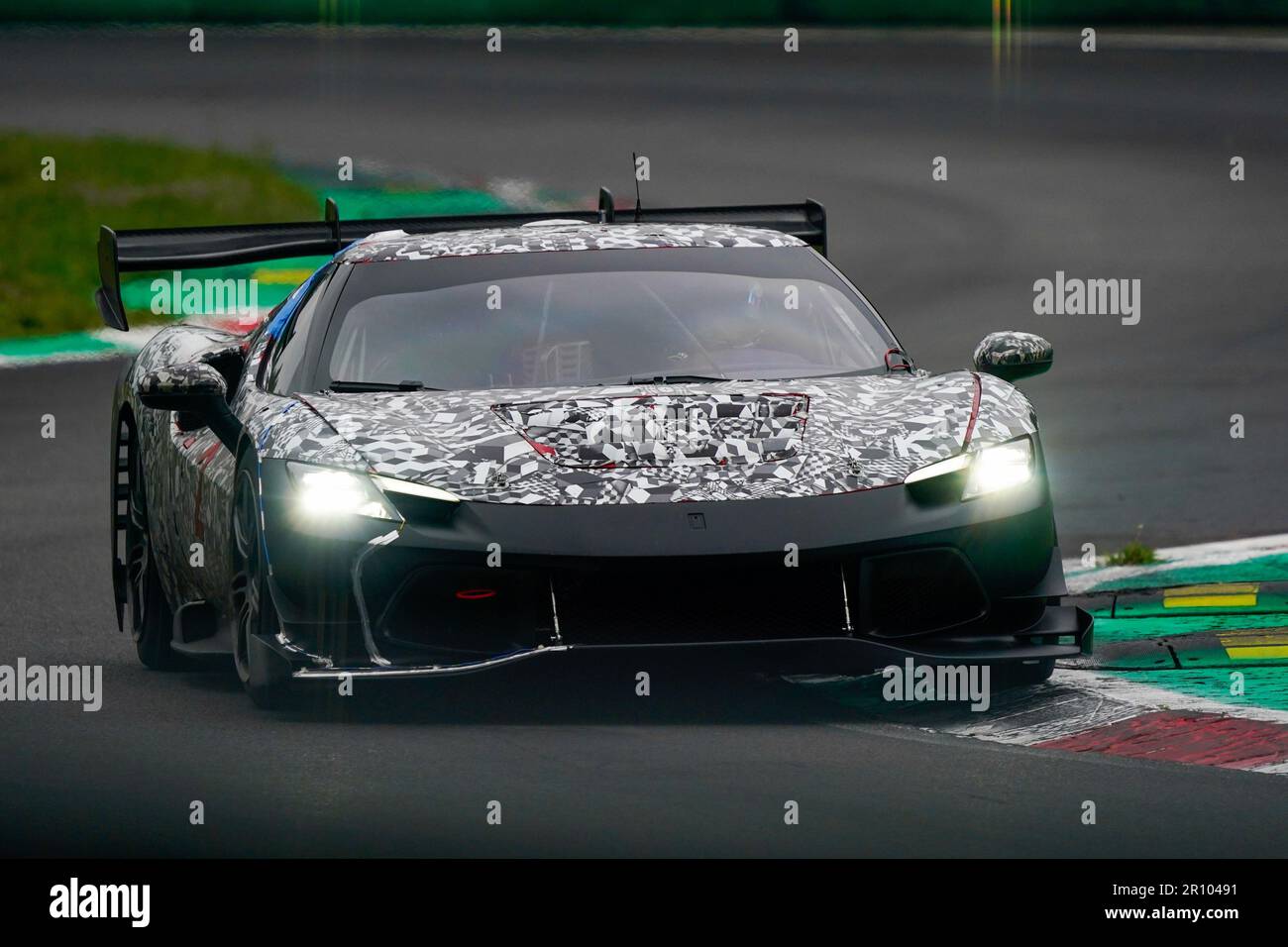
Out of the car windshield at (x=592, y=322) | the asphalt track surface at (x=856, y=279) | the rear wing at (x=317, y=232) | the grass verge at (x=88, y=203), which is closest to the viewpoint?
the asphalt track surface at (x=856, y=279)

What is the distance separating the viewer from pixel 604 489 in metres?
7.28

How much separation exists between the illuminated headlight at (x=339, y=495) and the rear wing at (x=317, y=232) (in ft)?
8.57

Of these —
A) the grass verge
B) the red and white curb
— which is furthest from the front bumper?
the grass verge

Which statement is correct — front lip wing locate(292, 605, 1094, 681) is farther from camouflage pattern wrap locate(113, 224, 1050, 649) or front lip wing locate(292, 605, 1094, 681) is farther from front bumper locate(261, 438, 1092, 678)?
camouflage pattern wrap locate(113, 224, 1050, 649)

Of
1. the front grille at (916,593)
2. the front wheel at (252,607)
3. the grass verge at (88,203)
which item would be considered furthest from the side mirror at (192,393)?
the grass verge at (88,203)

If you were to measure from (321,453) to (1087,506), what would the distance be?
21.6 ft

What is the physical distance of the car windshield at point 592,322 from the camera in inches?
325

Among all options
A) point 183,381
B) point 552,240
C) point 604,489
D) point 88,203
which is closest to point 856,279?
point 88,203

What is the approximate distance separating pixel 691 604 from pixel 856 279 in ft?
55.3

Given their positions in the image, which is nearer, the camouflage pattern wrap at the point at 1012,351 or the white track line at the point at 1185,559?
the camouflage pattern wrap at the point at 1012,351

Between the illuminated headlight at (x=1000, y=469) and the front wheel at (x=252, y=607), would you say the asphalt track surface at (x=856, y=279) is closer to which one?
the front wheel at (x=252, y=607)

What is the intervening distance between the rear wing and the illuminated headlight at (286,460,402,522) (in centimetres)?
261

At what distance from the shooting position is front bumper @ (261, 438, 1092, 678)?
7207 millimetres
